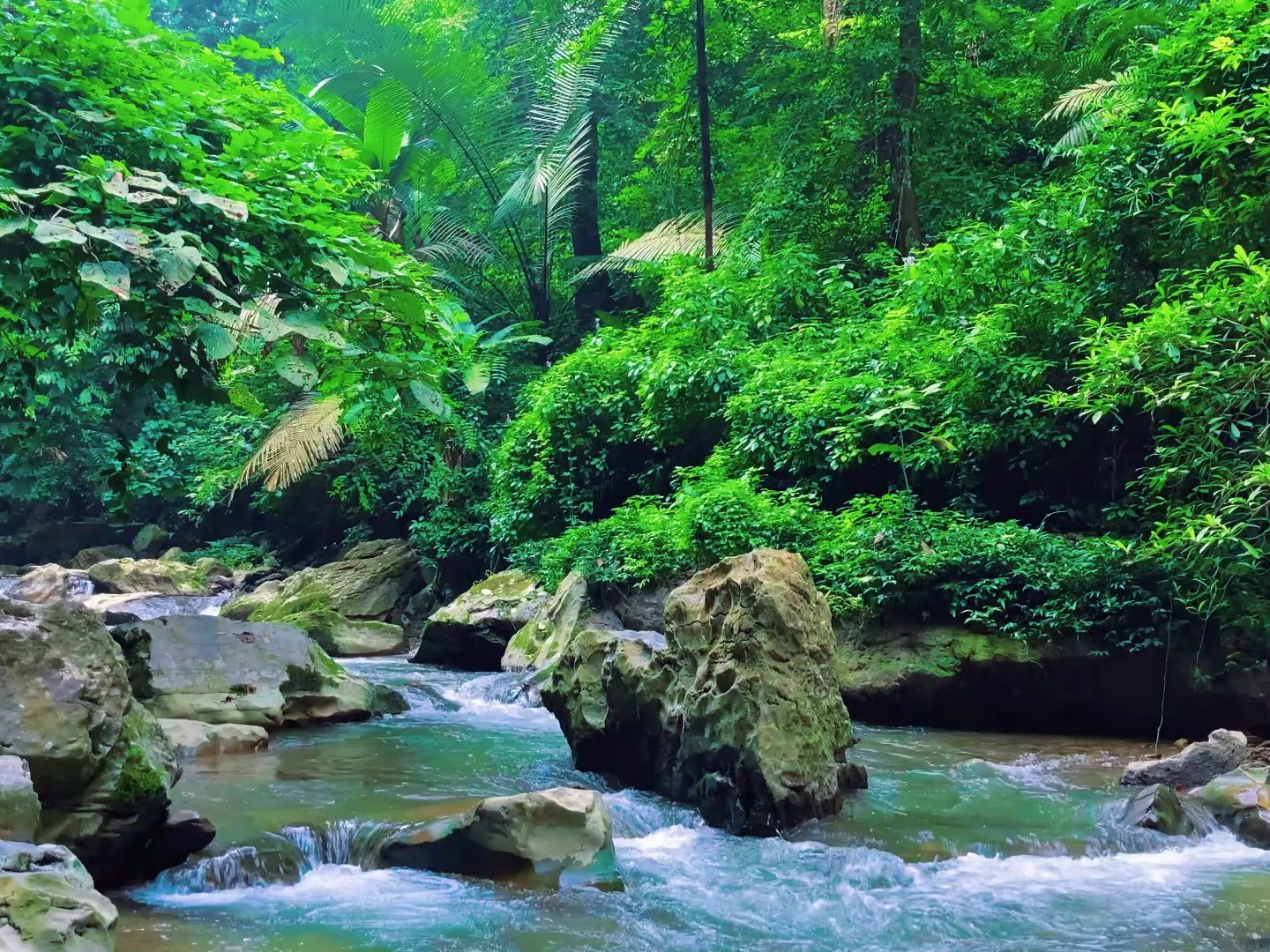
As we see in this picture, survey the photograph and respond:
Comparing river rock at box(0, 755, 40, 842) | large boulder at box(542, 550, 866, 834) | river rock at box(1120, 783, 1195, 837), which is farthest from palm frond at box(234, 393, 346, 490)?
river rock at box(1120, 783, 1195, 837)

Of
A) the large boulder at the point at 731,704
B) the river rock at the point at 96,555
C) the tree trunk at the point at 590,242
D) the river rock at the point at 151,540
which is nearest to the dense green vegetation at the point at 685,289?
the tree trunk at the point at 590,242

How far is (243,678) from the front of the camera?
8.73 meters

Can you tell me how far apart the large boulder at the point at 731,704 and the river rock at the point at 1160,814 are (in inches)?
62.0

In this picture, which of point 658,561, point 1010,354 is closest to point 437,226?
point 658,561

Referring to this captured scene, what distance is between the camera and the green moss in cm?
471

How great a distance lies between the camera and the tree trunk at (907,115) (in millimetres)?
13547

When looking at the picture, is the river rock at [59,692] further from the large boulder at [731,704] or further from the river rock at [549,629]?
the river rock at [549,629]

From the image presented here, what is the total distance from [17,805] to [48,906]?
0.85m

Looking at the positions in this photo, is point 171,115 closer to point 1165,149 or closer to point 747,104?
point 1165,149

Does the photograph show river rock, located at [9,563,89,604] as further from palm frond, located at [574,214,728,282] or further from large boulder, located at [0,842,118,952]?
large boulder, located at [0,842,118,952]

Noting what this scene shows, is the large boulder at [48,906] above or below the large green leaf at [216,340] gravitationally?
below

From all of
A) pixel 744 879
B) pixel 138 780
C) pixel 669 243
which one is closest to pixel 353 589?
pixel 669 243

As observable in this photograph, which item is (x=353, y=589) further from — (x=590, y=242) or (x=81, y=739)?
(x=81, y=739)

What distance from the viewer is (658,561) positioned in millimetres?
10562
